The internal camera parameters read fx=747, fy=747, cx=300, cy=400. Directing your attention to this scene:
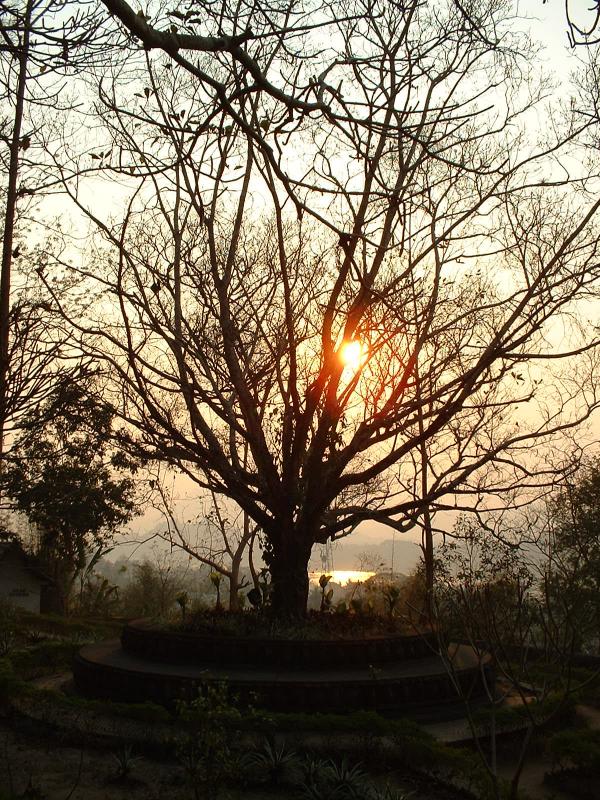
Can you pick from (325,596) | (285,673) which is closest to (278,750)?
(285,673)

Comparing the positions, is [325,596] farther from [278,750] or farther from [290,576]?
[278,750]

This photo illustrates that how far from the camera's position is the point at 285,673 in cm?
1085

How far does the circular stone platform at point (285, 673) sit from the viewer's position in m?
10.1

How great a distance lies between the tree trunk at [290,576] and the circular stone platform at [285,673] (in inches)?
57.6

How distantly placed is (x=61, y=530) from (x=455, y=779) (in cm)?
2806

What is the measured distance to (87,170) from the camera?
38.0 feet

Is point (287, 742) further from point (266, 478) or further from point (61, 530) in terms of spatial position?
point (61, 530)

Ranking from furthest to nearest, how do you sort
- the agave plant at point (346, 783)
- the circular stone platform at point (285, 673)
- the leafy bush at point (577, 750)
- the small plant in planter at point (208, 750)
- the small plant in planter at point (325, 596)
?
the small plant in planter at point (325, 596), the circular stone platform at point (285, 673), the leafy bush at point (577, 750), the agave plant at point (346, 783), the small plant in planter at point (208, 750)

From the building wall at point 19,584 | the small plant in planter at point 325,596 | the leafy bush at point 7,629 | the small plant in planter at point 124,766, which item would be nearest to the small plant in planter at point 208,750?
the small plant in planter at point 124,766

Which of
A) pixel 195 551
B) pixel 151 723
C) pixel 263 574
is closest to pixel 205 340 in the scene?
pixel 263 574

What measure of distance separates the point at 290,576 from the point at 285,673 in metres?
2.33

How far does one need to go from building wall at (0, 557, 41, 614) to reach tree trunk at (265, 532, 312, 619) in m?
26.4

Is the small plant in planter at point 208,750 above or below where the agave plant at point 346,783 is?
above

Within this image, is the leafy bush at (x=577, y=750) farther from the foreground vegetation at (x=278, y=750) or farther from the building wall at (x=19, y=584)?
the building wall at (x=19, y=584)
